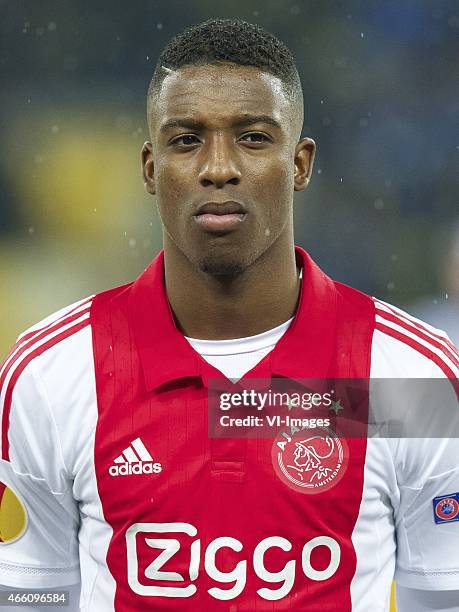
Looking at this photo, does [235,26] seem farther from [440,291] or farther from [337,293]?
[440,291]

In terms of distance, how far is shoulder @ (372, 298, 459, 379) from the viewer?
159 centimetres

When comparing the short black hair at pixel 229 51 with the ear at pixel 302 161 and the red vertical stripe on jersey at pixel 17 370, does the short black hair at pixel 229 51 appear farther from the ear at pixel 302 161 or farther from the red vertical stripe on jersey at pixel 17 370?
the red vertical stripe on jersey at pixel 17 370

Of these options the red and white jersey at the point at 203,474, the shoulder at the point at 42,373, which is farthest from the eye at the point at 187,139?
the shoulder at the point at 42,373

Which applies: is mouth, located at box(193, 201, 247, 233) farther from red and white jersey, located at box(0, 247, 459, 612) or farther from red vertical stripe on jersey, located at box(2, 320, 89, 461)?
red vertical stripe on jersey, located at box(2, 320, 89, 461)

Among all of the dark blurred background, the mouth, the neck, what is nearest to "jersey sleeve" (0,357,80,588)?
the neck

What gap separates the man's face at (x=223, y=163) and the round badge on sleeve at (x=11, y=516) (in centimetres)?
53

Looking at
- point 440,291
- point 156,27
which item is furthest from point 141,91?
point 440,291

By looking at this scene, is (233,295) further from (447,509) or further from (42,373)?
(447,509)

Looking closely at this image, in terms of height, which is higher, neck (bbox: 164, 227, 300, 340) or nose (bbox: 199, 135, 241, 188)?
nose (bbox: 199, 135, 241, 188)

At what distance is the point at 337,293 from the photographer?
1675mm

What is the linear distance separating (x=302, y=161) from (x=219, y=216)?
9.5 inches

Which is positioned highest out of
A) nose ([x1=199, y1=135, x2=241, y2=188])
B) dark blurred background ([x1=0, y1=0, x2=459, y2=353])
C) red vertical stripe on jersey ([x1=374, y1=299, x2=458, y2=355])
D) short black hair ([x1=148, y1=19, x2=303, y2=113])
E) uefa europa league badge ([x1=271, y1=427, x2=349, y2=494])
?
dark blurred background ([x1=0, y1=0, x2=459, y2=353])

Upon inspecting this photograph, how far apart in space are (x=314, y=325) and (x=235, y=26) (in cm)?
49

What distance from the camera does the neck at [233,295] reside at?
1560 millimetres
